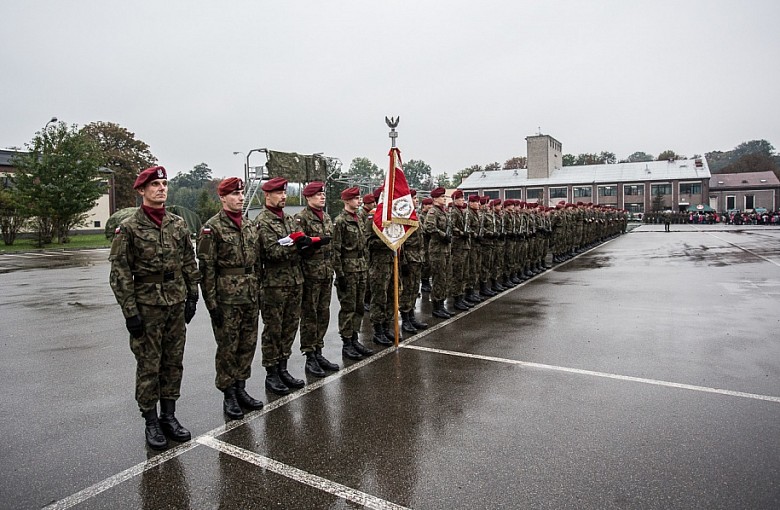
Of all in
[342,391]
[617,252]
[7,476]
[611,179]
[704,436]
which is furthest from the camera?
[611,179]

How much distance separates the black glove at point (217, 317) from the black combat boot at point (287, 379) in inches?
32.7

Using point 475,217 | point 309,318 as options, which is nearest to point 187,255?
point 309,318

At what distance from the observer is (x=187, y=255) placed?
4.09 meters

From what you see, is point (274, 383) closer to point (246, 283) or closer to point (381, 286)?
point (246, 283)

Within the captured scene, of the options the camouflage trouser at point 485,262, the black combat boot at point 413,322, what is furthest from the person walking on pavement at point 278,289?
the camouflage trouser at point 485,262

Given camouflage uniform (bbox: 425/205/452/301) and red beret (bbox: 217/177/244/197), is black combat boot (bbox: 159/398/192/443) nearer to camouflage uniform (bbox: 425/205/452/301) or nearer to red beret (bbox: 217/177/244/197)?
red beret (bbox: 217/177/244/197)

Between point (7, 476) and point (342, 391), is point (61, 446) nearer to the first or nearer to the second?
point (7, 476)

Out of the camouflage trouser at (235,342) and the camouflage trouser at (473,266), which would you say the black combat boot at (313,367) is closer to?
the camouflage trouser at (235,342)

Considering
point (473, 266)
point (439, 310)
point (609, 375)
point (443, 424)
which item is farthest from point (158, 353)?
point (473, 266)

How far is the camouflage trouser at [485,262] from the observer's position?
31.8ft

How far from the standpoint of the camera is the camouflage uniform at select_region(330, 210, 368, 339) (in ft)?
19.3

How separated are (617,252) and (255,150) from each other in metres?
13.9

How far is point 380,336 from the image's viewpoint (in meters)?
6.53

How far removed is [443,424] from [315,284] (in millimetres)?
1995
